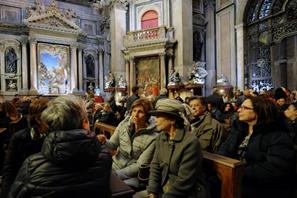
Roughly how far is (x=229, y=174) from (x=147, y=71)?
508 inches

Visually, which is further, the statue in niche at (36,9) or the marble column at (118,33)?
the statue in niche at (36,9)

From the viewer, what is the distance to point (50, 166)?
1.48 meters

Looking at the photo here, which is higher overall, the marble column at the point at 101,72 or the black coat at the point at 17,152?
the marble column at the point at 101,72

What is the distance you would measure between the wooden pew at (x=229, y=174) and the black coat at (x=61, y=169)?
3.96 ft

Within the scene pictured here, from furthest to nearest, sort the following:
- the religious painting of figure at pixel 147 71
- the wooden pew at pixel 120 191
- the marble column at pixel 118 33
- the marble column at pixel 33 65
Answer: the marble column at pixel 33 65 < the marble column at pixel 118 33 < the religious painting of figure at pixel 147 71 < the wooden pew at pixel 120 191

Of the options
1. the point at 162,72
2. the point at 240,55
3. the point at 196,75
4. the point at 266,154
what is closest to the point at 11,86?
the point at 162,72

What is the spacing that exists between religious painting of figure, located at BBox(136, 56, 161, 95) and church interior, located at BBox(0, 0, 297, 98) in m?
0.06

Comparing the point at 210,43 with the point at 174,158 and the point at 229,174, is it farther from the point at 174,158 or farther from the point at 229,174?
the point at 174,158

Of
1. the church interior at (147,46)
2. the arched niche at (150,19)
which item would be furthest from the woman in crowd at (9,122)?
the arched niche at (150,19)

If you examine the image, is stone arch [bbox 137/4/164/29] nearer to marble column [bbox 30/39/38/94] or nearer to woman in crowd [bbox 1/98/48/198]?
marble column [bbox 30/39/38/94]

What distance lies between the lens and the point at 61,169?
149 cm

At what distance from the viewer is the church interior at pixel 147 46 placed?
1118cm

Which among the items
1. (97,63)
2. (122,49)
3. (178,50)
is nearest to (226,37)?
(178,50)

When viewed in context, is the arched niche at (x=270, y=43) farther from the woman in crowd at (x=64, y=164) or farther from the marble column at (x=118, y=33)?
the woman in crowd at (x=64, y=164)
